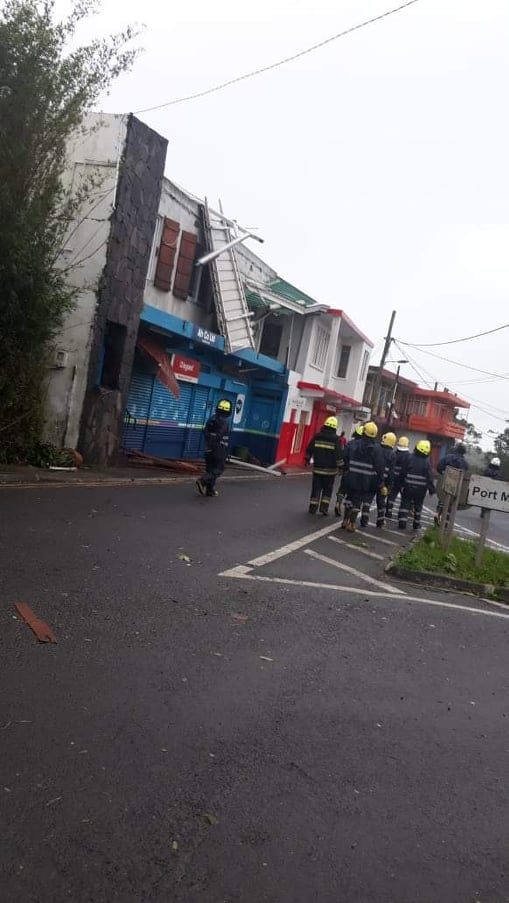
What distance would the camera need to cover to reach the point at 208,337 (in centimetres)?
2006

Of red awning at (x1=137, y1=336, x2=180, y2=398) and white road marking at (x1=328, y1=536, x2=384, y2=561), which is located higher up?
red awning at (x1=137, y1=336, x2=180, y2=398)

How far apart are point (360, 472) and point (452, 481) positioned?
5.94ft

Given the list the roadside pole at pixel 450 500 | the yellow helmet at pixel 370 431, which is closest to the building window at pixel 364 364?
the yellow helmet at pixel 370 431

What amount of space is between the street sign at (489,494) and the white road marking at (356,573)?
197 centimetres

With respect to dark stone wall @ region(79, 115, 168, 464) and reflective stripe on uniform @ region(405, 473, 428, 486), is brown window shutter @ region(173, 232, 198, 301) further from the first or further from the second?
reflective stripe on uniform @ region(405, 473, 428, 486)

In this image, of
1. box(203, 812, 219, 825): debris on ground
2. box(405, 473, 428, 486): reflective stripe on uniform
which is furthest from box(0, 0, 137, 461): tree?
box(203, 812, 219, 825): debris on ground

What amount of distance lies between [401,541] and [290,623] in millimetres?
7180

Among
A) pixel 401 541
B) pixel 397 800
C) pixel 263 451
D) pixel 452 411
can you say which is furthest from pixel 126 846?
pixel 452 411

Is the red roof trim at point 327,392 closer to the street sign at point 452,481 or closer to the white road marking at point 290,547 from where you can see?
the white road marking at point 290,547

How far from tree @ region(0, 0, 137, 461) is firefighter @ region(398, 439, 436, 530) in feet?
23.7

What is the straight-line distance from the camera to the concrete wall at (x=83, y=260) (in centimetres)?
1558

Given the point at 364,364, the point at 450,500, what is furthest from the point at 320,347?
the point at 450,500

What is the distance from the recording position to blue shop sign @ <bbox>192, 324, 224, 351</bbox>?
19.4 m

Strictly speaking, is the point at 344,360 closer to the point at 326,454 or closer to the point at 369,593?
the point at 326,454
